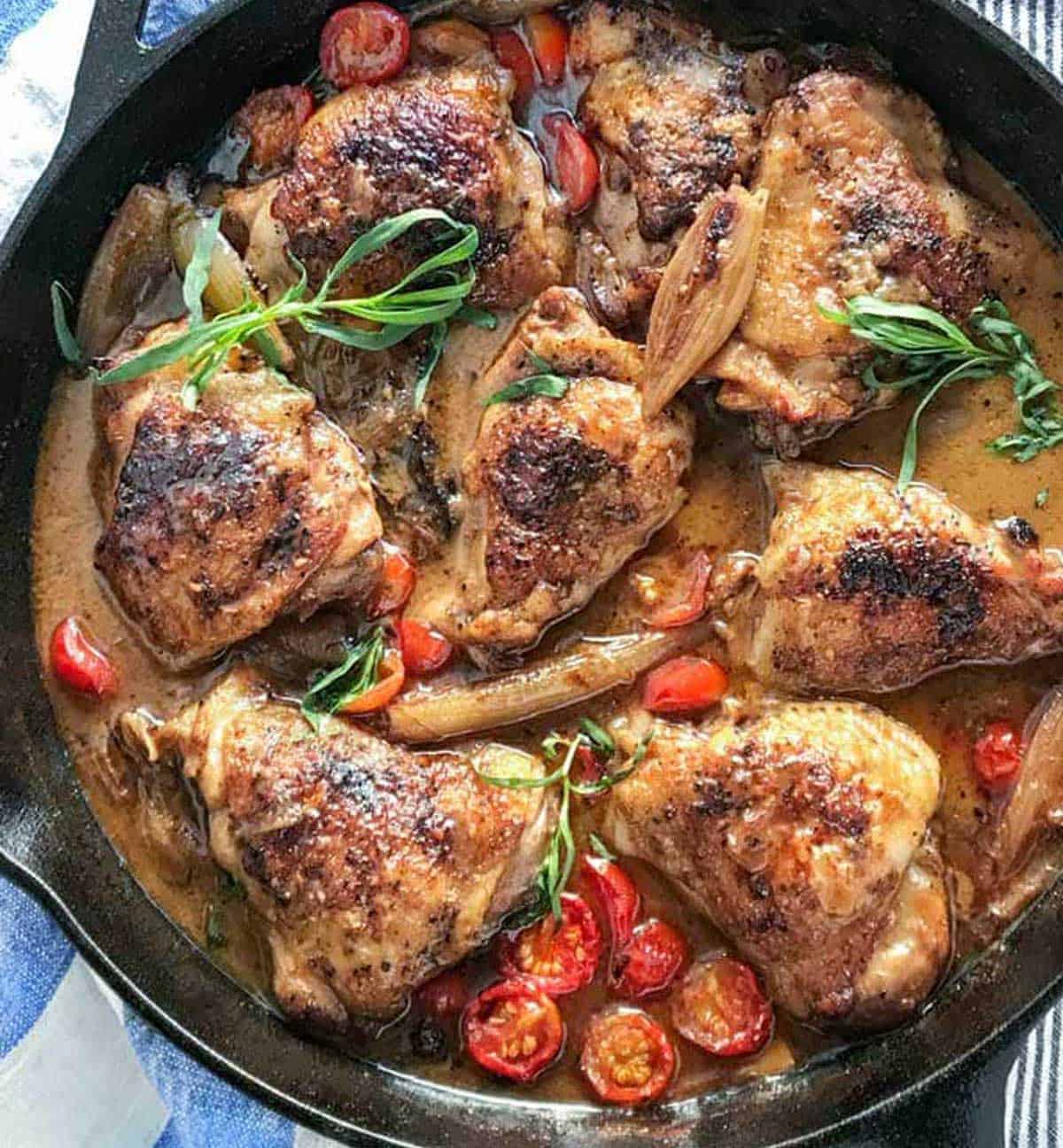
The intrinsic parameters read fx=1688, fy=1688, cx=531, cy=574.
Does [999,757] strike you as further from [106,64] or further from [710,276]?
[106,64]


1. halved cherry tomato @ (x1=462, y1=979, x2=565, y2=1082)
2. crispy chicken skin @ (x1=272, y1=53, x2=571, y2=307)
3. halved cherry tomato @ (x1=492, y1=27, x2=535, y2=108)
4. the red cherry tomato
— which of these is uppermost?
halved cherry tomato @ (x1=492, y1=27, x2=535, y2=108)

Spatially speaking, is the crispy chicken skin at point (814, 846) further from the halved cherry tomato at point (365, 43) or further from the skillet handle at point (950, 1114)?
the halved cherry tomato at point (365, 43)

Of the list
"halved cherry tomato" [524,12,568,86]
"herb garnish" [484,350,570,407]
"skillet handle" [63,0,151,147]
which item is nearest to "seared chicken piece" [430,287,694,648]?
"herb garnish" [484,350,570,407]

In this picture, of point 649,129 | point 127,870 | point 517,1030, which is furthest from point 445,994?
point 649,129

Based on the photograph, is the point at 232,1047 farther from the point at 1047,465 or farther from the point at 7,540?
the point at 1047,465

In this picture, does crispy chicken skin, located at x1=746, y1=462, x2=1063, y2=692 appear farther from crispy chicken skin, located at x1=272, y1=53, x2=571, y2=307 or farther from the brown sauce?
crispy chicken skin, located at x1=272, y1=53, x2=571, y2=307
